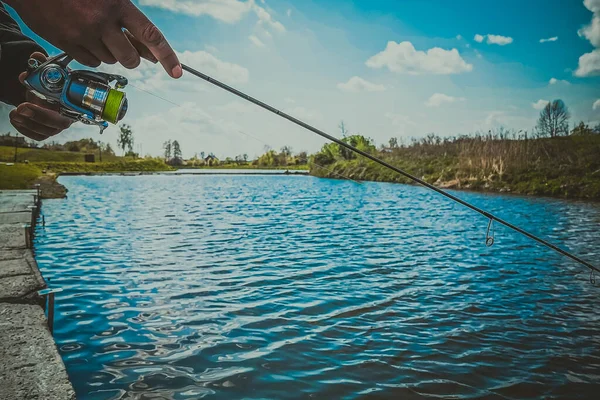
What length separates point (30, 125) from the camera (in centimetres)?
265

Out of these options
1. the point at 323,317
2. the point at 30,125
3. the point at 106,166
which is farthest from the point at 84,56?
the point at 106,166

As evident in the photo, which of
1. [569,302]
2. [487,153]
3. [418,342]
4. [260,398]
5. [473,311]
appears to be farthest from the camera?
[487,153]

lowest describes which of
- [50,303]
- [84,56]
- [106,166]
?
[50,303]

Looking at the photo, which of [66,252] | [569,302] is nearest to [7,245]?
[66,252]

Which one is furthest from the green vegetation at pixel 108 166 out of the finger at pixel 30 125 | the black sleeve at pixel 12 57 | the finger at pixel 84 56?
the finger at pixel 84 56

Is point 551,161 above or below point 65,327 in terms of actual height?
above

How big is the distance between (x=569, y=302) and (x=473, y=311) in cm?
151

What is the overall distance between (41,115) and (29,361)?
5.22ft

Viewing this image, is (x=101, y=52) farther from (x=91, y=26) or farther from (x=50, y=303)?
(x=50, y=303)

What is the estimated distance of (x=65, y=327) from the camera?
14.5 feet

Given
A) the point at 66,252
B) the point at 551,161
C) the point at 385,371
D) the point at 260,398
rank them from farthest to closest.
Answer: the point at 551,161, the point at 66,252, the point at 385,371, the point at 260,398

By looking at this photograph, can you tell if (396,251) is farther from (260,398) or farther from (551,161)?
(551,161)

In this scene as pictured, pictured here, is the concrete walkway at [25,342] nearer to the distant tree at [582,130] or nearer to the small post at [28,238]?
the small post at [28,238]

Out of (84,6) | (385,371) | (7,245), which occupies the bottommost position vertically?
(385,371)
